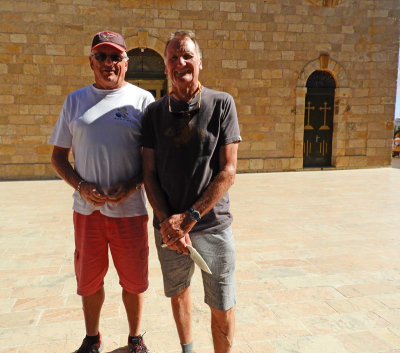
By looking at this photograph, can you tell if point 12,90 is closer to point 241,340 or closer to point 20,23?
point 20,23

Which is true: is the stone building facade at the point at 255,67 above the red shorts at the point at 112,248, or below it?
above

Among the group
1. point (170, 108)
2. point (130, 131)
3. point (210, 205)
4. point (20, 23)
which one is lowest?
point (210, 205)

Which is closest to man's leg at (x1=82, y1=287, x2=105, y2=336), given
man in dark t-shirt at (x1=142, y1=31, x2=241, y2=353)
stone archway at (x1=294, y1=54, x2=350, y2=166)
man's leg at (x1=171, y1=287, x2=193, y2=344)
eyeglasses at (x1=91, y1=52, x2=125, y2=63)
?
man's leg at (x1=171, y1=287, x2=193, y2=344)

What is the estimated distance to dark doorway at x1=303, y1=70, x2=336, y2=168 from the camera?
11266mm

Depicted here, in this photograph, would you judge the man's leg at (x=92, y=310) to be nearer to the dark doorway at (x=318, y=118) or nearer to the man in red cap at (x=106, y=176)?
the man in red cap at (x=106, y=176)

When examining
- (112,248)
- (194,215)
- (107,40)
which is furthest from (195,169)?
(107,40)

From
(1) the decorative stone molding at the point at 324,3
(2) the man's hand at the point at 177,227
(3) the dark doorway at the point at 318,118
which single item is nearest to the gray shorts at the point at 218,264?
(2) the man's hand at the point at 177,227

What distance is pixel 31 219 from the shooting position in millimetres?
5594

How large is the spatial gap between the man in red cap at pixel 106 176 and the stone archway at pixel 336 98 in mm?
9407

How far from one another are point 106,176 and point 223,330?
111 cm

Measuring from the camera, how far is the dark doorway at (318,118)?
11266mm

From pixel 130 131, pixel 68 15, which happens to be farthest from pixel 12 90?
pixel 130 131

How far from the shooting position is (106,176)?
2.15 metres

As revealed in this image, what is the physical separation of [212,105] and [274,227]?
143 inches
